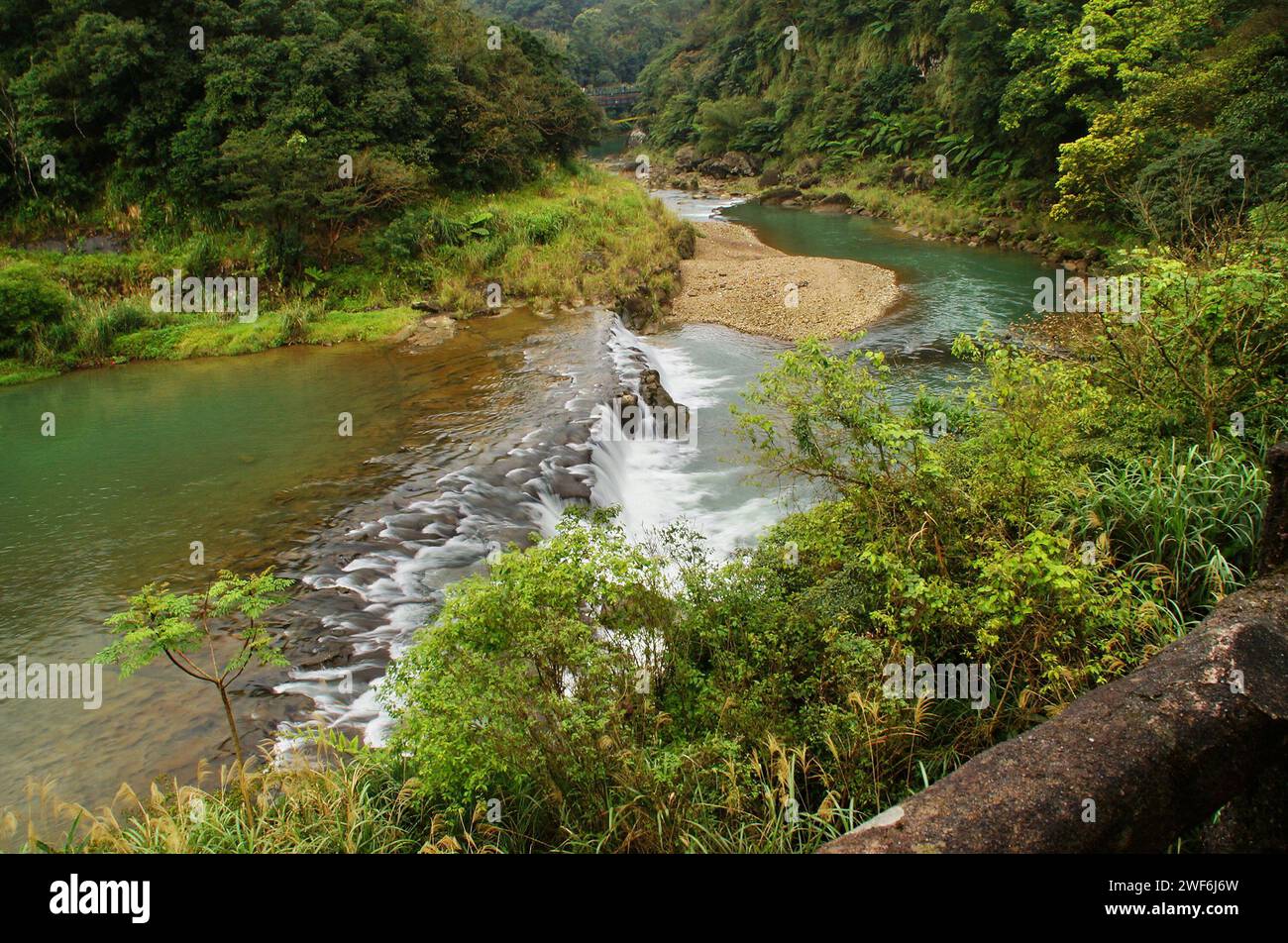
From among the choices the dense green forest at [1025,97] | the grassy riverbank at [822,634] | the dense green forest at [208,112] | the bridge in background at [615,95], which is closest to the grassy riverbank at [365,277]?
the dense green forest at [208,112]

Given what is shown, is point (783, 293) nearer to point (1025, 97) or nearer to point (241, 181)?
point (1025, 97)

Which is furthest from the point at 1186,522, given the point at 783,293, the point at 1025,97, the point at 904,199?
the point at 904,199

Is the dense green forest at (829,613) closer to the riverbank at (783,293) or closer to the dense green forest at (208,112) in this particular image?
the riverbank at (783,293)

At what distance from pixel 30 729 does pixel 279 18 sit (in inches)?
858

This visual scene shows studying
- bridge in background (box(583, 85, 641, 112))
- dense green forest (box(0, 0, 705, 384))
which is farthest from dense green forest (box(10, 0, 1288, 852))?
bridge in background (box(583, 85, 641, 112))

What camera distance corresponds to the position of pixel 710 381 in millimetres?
17156

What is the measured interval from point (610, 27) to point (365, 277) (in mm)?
86485

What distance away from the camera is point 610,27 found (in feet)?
301

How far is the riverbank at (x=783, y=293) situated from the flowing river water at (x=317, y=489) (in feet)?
5.10

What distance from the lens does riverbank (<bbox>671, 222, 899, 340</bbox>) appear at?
67.0ft

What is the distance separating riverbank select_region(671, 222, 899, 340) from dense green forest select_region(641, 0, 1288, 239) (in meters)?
6.27

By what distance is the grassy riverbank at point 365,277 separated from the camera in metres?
16.6

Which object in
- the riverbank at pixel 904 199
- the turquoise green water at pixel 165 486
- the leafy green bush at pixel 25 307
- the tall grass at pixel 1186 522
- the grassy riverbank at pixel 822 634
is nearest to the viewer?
the grassy riverbank at pixel 822 634
